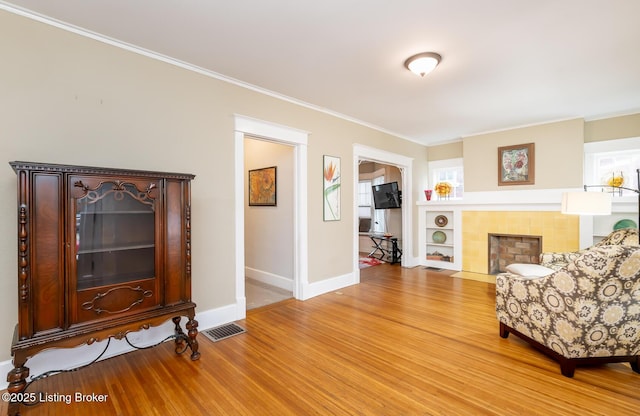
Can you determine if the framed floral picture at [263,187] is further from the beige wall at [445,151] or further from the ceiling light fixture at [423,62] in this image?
the beige wall at [445,151]

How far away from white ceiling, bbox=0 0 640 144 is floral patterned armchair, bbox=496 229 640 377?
5.95 ft

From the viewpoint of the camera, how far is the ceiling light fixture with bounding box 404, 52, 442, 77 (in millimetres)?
2709

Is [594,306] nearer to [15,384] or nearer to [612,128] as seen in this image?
[15,384]

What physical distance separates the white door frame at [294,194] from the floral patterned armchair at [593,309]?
8.62 ft

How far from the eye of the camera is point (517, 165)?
17.0ft

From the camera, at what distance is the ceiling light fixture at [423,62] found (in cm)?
271

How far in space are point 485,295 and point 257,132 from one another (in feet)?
12.8

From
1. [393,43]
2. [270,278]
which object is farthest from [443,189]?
[393,43]

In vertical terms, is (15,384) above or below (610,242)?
below

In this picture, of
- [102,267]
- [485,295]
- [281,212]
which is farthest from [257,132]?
[485,295]

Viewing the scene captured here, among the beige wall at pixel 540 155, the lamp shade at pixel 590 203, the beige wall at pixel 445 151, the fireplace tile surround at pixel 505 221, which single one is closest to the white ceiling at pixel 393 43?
the beige wall at pixel 540 155

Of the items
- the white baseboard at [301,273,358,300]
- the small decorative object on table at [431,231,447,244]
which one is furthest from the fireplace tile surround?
the white baseboard at [301,273,358,300]

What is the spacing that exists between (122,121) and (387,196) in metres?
5.18

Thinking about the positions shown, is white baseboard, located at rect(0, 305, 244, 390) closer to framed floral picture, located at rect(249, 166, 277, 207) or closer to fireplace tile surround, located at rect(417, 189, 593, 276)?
framed floral picture, located at rect(249, 166, 277, 207)
